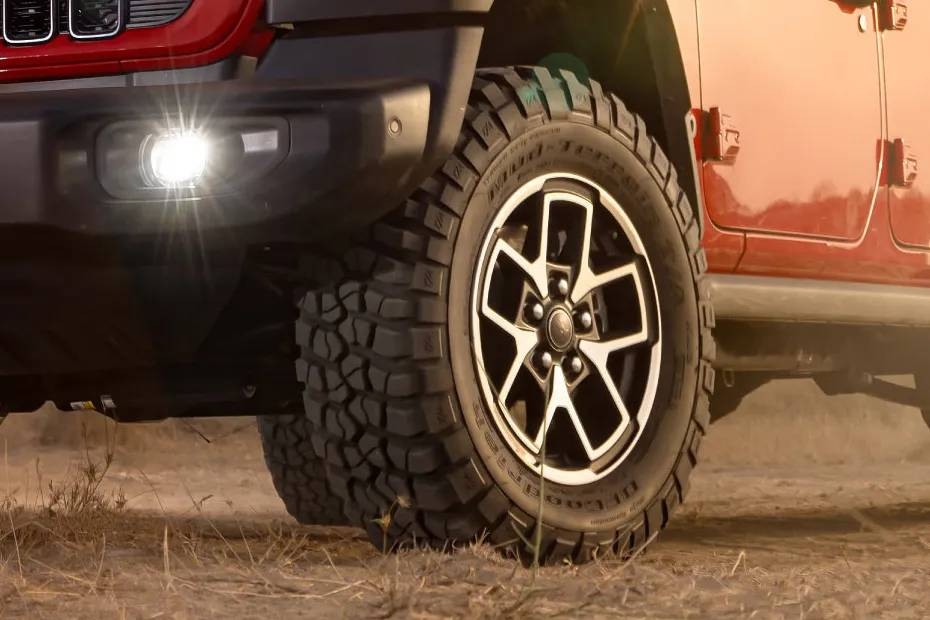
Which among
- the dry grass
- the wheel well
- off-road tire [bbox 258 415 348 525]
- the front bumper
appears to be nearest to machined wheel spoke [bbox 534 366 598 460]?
the dry grass

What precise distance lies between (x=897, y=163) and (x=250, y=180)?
231 centimetres

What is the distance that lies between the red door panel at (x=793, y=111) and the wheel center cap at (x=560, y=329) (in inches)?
31.8

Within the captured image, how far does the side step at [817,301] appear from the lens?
12.0 ft

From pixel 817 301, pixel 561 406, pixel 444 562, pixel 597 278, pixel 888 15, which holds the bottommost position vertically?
pixel 444 562

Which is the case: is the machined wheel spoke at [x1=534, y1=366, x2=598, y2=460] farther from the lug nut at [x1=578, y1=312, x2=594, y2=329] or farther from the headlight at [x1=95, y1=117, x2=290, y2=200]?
the headlight at [x1=95, y1=117, x2=290, y2=200]

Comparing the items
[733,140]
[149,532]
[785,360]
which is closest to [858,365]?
[785,360]

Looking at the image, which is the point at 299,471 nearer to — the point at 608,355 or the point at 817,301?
the point at 608,355

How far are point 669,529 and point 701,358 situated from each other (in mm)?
1258

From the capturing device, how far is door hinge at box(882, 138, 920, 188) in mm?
4129

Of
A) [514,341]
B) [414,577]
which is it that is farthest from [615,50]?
[414,577]

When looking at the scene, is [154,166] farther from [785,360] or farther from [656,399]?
[785,360]

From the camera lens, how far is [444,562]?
257cm

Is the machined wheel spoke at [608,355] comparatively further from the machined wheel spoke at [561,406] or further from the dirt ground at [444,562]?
the dirt ground at [444,562]

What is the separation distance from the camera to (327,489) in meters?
4.29
